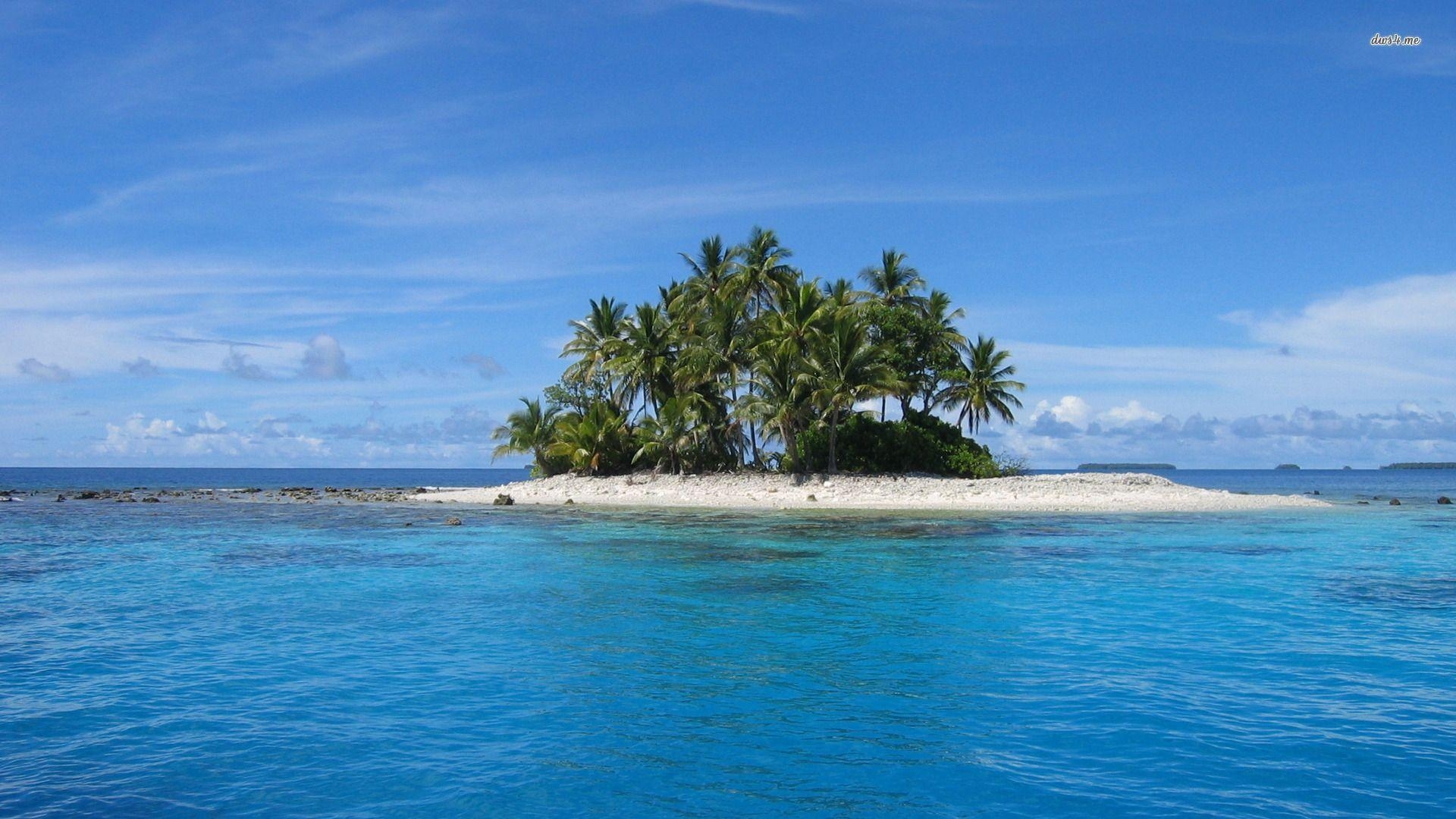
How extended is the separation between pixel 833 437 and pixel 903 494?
4232mm

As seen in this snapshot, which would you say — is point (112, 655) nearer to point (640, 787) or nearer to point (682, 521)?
point (640, 787)

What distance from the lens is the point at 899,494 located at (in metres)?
41.3

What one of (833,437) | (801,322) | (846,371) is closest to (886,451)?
(833,437)

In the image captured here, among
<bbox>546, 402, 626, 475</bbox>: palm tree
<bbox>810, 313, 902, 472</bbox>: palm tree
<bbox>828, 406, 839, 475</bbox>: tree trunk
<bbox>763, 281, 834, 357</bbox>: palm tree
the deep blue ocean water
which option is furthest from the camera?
<bbox>546, 402, 626, 475</bbox>: palm tree

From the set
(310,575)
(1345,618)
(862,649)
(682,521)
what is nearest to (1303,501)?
(682,521)

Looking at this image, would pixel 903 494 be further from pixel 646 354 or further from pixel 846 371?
pixel 646 354

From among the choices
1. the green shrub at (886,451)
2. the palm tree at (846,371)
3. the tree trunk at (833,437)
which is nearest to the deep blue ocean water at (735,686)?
the palm tree at (846,371)

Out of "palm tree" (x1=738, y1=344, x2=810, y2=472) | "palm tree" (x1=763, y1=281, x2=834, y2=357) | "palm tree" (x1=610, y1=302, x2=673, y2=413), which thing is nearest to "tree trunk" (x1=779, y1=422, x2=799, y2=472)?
"palm tree" (x1=738, y1=344, x2=810, y2=472)

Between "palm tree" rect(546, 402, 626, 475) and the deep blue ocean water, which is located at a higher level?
"palm tree" rect(546, 402, 626, 475)

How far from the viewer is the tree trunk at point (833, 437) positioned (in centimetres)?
4177

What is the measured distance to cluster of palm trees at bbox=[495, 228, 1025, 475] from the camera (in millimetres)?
42531

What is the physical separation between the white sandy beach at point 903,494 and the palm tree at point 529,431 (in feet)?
15.5

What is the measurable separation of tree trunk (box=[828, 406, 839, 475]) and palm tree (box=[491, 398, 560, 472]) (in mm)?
17110

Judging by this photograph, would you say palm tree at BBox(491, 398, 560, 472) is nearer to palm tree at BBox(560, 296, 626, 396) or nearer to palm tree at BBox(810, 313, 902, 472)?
palm tree at BBox(560, 296, 626, 396)
